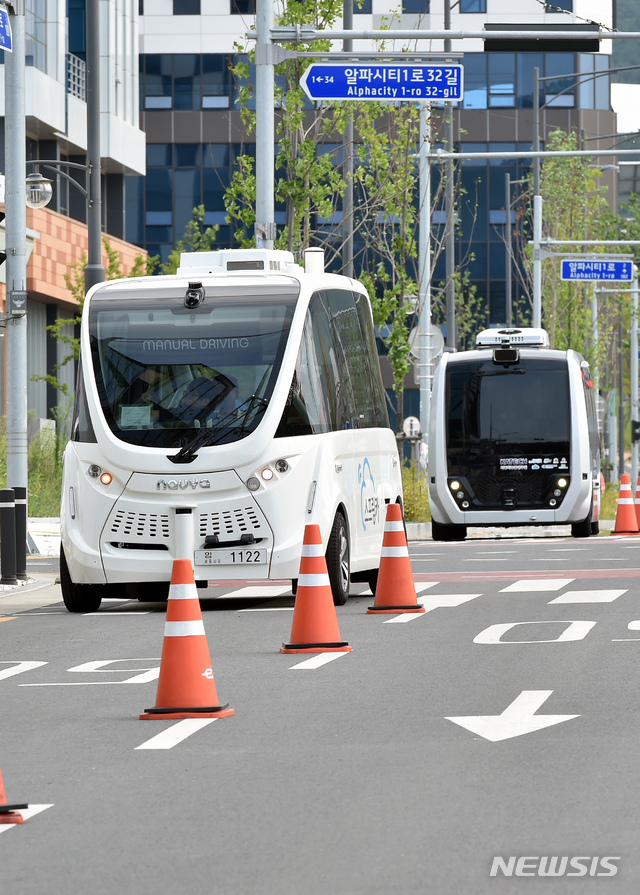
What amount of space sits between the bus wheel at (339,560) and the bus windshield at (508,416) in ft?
42.5

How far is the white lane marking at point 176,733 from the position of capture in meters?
8.63

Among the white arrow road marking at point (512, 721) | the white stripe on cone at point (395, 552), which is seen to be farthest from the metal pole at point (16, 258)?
the white arrow road marking at point (512, 721)

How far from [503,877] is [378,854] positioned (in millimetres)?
512

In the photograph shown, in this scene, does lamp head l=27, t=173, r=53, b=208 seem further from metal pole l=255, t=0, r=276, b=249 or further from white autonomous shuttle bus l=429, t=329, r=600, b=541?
white autonomous shuttle bus l=429, t=329, r=600, b=541

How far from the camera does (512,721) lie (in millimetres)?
9148

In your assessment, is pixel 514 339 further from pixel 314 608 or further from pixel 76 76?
pixel 76 76

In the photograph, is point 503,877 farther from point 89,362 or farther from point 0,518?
point 0,518

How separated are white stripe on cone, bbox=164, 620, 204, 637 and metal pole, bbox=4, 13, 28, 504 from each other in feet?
36.0

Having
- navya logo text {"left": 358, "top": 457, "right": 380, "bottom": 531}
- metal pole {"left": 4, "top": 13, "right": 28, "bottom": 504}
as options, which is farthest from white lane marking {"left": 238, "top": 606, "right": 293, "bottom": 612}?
metal pole {"left": 4, "top": 13, "right": 28, "bottom": 504}

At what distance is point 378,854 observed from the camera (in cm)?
621

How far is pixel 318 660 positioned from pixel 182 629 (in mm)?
2609

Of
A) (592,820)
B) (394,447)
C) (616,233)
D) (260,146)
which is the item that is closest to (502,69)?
(616,233)

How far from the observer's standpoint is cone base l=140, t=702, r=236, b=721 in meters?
9.46

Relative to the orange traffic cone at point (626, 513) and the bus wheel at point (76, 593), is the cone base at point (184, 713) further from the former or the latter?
the orange traffic cone at point (626, 513)
